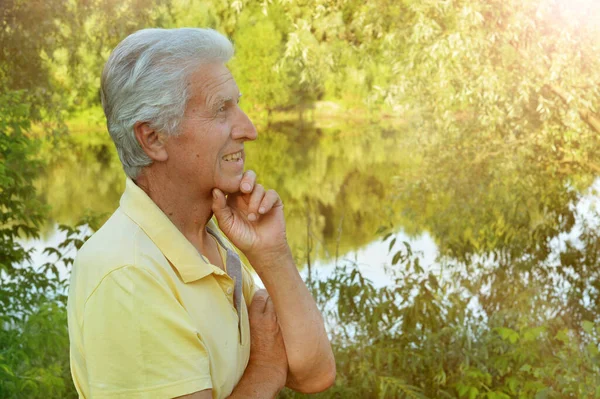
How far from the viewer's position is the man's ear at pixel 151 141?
1.30 metres

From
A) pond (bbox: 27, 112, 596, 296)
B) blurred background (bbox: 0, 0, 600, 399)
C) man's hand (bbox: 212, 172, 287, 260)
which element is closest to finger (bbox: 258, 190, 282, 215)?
man's hand (bbox: 212, 172, 287, 260)

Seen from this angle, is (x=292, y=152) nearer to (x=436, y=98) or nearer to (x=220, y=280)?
(x=436, y=98)

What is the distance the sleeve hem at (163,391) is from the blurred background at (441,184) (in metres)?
2.68

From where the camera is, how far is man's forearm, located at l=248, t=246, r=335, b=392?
1398mm

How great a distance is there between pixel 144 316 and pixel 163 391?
12 centimetres

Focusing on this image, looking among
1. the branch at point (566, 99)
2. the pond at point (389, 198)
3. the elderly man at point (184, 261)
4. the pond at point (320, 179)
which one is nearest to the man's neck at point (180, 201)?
the elderly man at point (184, 261)

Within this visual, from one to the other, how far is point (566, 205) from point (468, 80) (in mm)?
1712

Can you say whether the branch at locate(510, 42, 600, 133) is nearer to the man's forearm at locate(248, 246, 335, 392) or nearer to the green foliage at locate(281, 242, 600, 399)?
the green foliage at locate(281, 242, 600, 399)

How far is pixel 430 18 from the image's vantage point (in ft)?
20.5

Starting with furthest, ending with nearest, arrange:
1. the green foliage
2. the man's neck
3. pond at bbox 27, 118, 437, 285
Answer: pond at bbox 27, 118, 437, 285 → the green foliage → the man's neck

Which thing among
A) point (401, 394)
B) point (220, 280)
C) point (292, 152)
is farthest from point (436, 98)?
point (292, 152)

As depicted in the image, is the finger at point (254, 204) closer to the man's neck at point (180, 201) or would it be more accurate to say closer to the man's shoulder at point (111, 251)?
the man's neck at point (180, 201)

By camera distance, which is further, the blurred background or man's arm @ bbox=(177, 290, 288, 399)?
the blurred background

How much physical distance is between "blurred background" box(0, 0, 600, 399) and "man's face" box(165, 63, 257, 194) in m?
2.62
